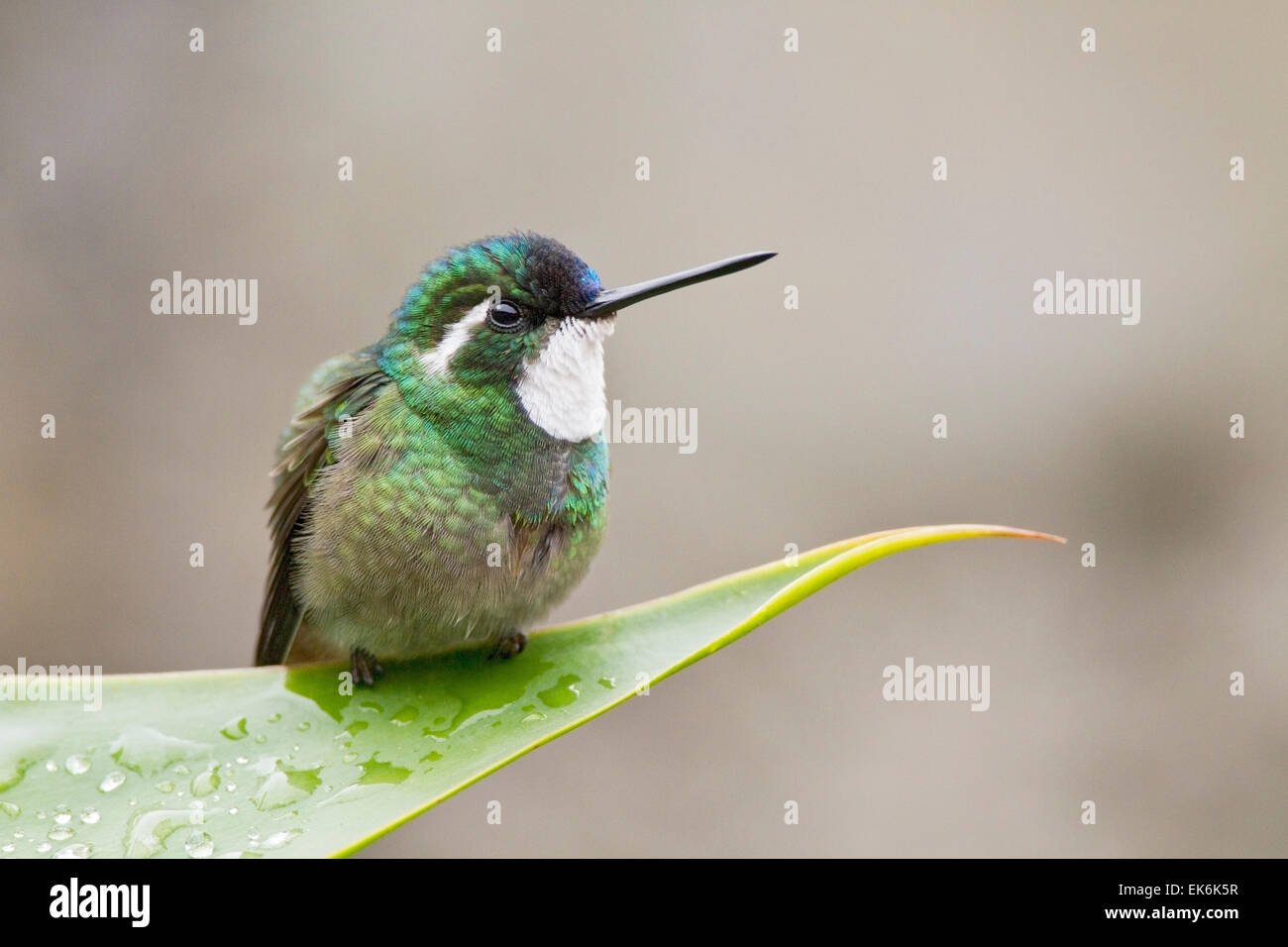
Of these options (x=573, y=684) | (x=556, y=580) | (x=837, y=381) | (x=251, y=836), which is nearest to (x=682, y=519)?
(x=837, y=381)

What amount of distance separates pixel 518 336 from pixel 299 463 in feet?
1.67

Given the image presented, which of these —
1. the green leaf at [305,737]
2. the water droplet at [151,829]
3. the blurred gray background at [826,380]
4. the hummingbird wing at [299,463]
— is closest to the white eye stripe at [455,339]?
the hummingbird wing at [299,463]

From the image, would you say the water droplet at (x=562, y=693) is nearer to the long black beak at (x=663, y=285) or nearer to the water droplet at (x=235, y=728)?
the water droplet at (x=235, y=728)

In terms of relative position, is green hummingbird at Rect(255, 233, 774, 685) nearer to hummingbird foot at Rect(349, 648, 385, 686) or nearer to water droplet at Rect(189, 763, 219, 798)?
hummingbird foot at Rect(349, 648, 385, 686)

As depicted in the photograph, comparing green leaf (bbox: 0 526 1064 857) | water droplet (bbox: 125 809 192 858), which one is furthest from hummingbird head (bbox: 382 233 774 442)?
water droplet (bbox: 125 809 192 858)

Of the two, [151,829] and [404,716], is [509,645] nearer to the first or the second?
[404,716]

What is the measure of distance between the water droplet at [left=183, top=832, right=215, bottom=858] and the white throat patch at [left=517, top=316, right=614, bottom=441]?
37.0 inches

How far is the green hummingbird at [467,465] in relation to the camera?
191cm

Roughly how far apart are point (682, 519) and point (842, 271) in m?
1.06

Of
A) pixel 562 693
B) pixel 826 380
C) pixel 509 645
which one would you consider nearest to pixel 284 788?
pixel 562 693

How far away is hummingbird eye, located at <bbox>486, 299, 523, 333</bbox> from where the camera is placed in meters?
1.98

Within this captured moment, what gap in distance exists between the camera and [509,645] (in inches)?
72.8

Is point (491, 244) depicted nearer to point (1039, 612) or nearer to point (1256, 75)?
point (1039, 612)

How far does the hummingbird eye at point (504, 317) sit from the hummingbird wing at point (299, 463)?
0.77 feet
